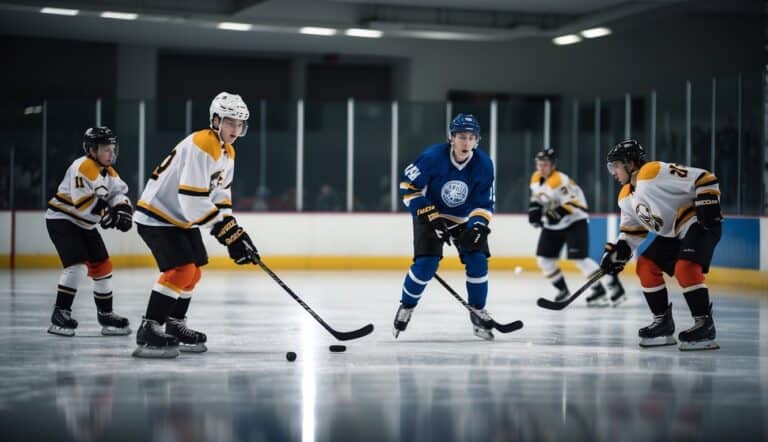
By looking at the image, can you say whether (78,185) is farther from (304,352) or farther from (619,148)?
(619,148)

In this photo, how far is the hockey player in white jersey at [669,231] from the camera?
17.3ft

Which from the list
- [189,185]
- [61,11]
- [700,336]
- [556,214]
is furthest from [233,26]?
[700,336]

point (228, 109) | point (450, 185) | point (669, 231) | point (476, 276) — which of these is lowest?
point (476, 276)

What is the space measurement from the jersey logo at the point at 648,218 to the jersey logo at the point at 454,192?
92 cm

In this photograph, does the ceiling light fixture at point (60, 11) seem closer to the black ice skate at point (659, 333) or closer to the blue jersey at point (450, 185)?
the blue jersey at point (450, 185)

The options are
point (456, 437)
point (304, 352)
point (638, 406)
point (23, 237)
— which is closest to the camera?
point (456, 437)

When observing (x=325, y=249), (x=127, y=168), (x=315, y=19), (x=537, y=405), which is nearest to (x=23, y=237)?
(x=127, y=168)

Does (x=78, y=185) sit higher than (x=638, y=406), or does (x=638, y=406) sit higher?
(x=78, y=185)

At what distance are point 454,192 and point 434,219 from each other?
0.83ft

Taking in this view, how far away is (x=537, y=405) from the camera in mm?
3750

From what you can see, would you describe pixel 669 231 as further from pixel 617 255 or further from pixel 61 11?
pixel 61 11

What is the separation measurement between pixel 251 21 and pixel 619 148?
34.0 feet

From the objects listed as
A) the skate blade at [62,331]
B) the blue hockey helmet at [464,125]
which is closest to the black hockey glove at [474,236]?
the blue hockey helmet at [464,125]

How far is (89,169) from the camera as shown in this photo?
5.84 meters
